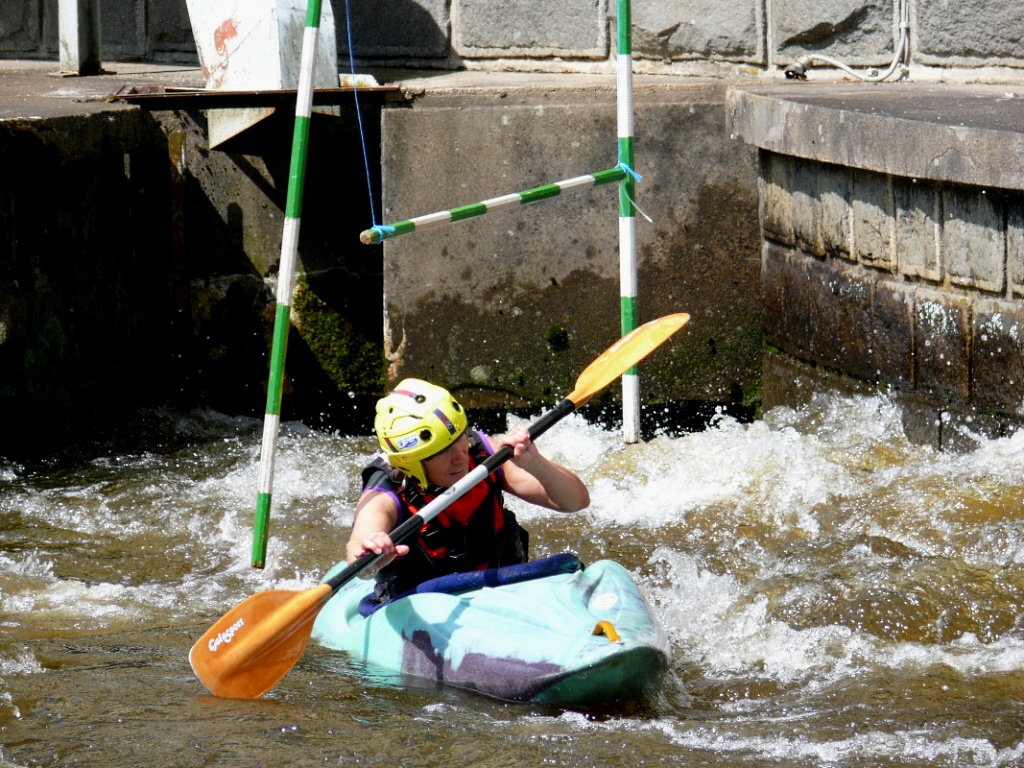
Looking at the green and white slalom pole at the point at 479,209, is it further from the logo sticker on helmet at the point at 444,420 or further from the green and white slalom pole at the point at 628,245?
the logo sticker on helmet at the point at 444,420

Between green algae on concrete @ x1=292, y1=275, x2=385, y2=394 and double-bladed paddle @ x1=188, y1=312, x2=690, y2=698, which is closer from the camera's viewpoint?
double-bladed paddle @ x1=188, y1=312, x2=690, y2=698

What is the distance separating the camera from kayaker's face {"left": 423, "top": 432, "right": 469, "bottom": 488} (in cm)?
356

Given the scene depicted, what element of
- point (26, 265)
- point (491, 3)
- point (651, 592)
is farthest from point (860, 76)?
point (26, 265)

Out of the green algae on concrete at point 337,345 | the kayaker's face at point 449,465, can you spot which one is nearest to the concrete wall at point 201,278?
the green algae on concrete at point 337,345

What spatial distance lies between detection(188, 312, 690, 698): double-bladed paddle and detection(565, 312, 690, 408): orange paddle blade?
670mm

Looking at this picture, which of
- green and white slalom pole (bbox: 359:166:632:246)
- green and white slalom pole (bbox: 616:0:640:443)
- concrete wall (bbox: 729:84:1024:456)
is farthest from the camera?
green and white slalom pole (bbox: 616:0:640:443)

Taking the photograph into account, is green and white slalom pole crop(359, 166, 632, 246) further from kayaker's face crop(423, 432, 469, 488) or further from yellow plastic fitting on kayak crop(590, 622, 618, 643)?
yellow plastic fitting on kayak crop(590, 622, 618, 643)

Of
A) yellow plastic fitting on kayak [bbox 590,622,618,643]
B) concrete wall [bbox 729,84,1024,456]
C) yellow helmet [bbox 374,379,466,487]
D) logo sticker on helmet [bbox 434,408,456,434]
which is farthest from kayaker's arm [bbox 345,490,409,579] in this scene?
concrete wall [bbox 729,84,1024,456]

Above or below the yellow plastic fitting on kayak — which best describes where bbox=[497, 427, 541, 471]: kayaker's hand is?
above

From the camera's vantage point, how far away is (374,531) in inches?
138

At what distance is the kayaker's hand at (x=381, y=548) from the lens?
3.37 meters

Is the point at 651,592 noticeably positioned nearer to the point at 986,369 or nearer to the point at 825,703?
the point at 825,703

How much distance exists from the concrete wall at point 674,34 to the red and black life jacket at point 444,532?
11.1ft

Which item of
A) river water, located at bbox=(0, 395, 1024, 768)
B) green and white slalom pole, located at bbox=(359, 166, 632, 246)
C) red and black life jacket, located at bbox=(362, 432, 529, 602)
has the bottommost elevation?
river water, located at bbox=(0, 395, 1024, 768)
